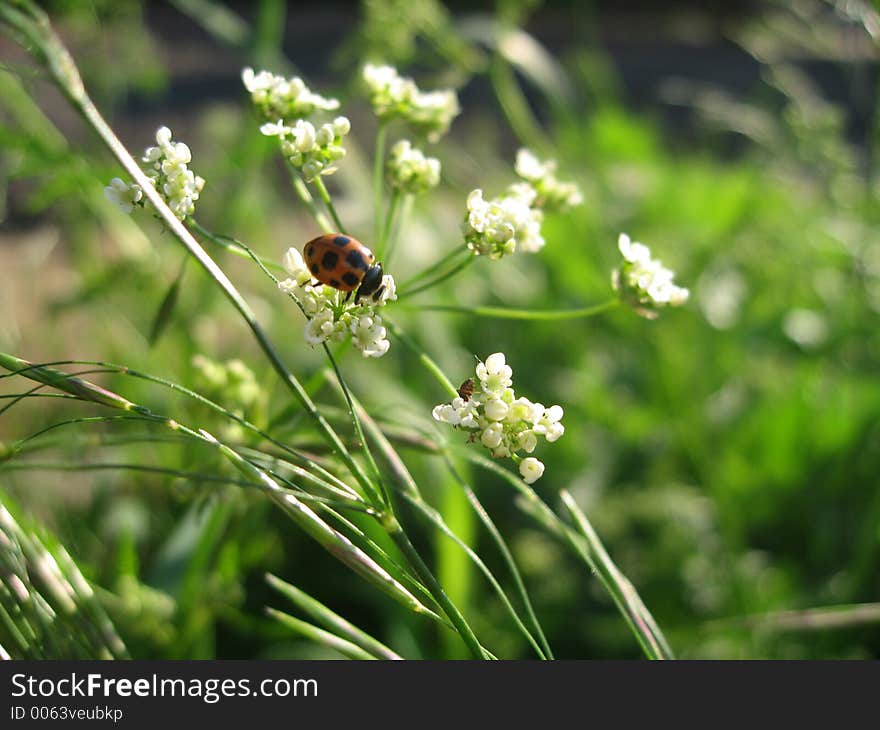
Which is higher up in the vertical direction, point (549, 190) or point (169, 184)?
point (549, 190)

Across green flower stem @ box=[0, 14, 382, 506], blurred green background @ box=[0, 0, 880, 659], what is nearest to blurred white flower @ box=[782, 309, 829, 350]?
blurred green background @ box=[0, 0, 880, 659]

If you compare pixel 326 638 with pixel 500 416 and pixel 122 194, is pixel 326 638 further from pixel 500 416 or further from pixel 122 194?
pixel 122 194

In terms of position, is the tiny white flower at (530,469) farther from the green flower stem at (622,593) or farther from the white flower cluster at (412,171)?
the white flower cluster at (412,171)

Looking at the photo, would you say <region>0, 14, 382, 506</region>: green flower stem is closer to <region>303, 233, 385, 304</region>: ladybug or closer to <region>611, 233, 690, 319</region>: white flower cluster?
<region>303, 233, 385, 304</region>: ladybug

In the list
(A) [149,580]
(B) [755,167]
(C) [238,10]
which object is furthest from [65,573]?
(C) [238,10]

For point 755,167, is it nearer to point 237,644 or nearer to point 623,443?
point 623,443

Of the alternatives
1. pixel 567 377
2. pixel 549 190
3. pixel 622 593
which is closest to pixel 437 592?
pixel 622 593
